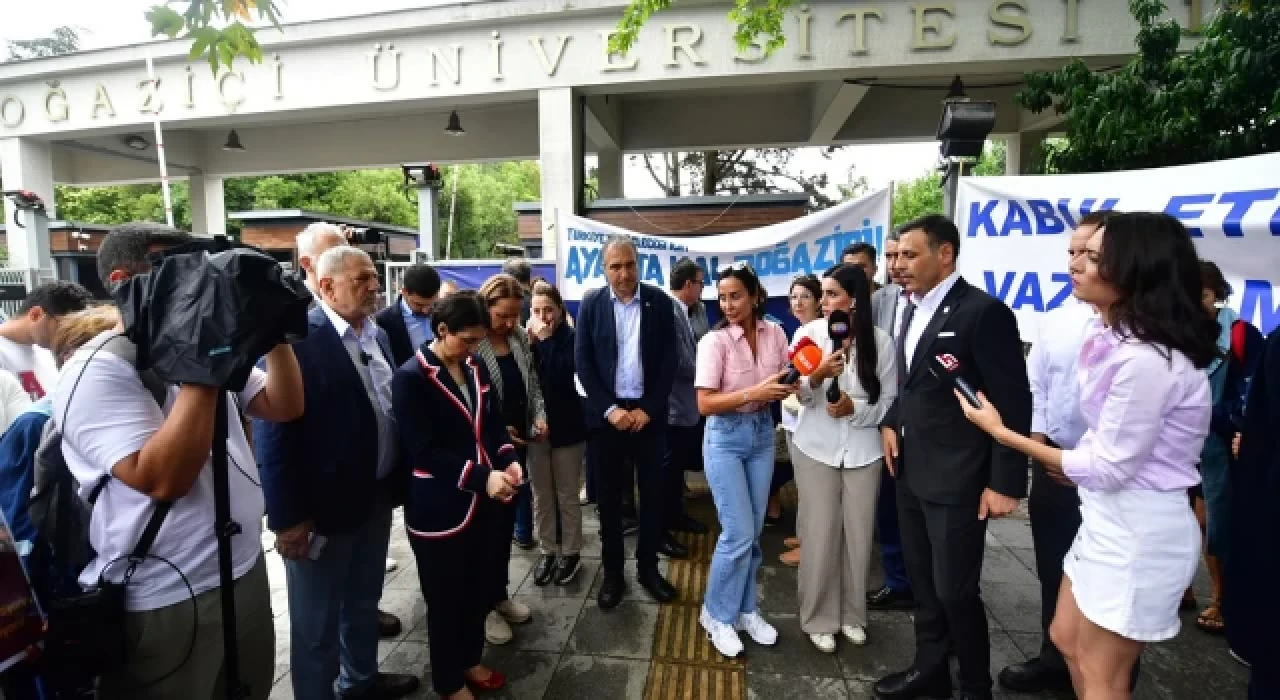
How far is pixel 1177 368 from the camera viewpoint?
1.73m

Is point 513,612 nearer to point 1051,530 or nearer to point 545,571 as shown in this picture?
point 545,571

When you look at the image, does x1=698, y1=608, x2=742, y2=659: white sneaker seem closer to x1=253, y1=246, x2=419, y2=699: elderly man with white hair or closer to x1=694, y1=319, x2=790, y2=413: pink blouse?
x1=694, y1=319, x2=790, y2=413: pink blouse

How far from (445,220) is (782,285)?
36.1 m

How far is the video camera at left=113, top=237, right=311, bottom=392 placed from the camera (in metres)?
1.40

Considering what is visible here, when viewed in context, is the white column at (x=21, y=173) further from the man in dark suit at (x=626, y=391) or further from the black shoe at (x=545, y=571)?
the man in dark suit at (x=626, y=391)

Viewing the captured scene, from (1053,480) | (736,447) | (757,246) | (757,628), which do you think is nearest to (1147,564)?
(1053,480)

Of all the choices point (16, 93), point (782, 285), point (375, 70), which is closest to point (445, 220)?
point (16, 93)

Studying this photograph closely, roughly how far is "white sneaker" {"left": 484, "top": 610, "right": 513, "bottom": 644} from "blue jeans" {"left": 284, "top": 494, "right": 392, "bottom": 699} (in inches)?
24.3

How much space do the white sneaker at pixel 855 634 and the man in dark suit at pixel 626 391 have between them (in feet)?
3.23

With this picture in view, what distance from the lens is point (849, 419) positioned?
295 centimetres

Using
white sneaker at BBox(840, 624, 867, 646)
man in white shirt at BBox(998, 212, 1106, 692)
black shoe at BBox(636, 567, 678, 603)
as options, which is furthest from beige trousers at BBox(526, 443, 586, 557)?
man in white shirt at BBox(998, 212, 1106, 692)

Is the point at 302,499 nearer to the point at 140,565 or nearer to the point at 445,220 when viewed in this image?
the point at 140,565

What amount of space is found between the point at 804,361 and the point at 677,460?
1.93m

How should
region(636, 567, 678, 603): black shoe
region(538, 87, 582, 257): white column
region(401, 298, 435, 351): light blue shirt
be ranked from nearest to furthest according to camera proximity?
1. region(636, 567, 678, 603): black shoe
2. region(401, 298, 435, 351): light blue shirt
3. region(538, 87, 582, 257): white column
